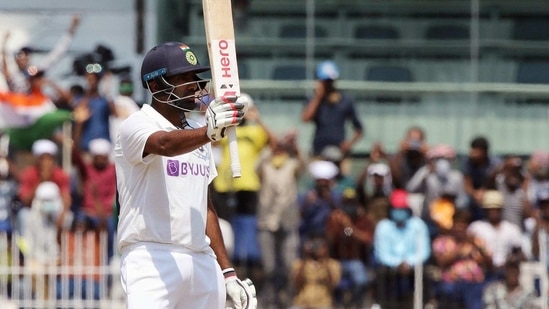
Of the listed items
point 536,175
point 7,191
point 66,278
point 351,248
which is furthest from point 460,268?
point 7,191

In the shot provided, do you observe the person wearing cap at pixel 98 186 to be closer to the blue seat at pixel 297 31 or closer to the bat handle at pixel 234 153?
the blue seat at pixel 297 31

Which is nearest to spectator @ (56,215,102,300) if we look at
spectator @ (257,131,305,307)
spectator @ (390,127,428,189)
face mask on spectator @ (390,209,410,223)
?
spectator @ (257,131,305,307)

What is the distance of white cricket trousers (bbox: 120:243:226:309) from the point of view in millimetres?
6566

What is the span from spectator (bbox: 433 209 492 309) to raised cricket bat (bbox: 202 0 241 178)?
6.14 meters

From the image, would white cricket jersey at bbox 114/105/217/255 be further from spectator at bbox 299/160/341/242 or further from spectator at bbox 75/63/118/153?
spectator at bbox 75/63/118/153

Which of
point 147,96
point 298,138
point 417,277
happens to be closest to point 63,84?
point 147,96

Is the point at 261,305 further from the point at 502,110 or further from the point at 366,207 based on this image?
the point at 502,110

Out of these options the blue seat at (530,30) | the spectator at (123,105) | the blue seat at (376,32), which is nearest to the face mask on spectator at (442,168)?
the blue seat at (376,32)

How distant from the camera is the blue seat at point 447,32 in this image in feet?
49.8

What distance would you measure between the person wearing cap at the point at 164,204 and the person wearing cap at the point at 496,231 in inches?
240

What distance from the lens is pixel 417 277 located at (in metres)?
12.3

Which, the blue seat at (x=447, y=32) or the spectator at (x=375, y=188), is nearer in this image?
the spectator at (x=375, y=188)

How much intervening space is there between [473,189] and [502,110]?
2003 millimetres

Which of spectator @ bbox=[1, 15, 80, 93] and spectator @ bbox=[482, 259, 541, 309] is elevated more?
spectator @ bbox=[1, 15, 80, 93]
